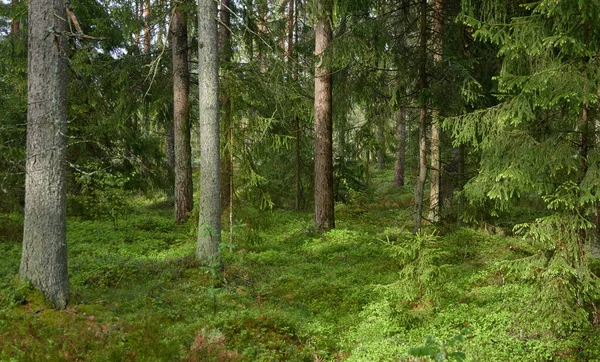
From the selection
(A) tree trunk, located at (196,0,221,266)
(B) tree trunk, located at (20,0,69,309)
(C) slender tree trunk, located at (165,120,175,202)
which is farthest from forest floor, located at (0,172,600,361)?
(C) slender tree trunk, located at (165,120,175,202)

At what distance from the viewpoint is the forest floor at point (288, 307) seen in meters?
5.48

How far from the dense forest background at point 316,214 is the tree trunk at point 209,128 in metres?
0.04

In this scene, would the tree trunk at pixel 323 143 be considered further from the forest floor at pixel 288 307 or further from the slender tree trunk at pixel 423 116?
the slender tree trunk at pixel 423 116

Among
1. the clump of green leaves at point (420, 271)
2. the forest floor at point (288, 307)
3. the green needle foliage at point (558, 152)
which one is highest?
the green needle foliage at point (558, 152)

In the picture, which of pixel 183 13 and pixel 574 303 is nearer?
pixel 574 303

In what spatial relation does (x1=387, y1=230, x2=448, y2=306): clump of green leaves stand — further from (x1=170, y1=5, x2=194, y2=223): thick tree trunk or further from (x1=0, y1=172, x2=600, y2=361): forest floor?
(x1=170, y1=5, x2=194, y2=223): thick tree trunk

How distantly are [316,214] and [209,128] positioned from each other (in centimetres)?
525

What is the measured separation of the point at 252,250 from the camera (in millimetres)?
11180

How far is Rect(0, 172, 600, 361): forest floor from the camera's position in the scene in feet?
18.0

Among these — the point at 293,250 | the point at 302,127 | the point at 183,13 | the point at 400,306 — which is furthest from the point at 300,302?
the point at 302,127

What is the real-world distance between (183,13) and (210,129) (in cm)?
500

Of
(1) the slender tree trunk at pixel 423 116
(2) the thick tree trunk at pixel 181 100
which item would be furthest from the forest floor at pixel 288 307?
(2) the thick tree trunk at pixel 181 100

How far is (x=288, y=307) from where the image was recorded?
7.44 metres

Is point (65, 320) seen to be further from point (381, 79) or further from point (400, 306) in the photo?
point (381, 79)
